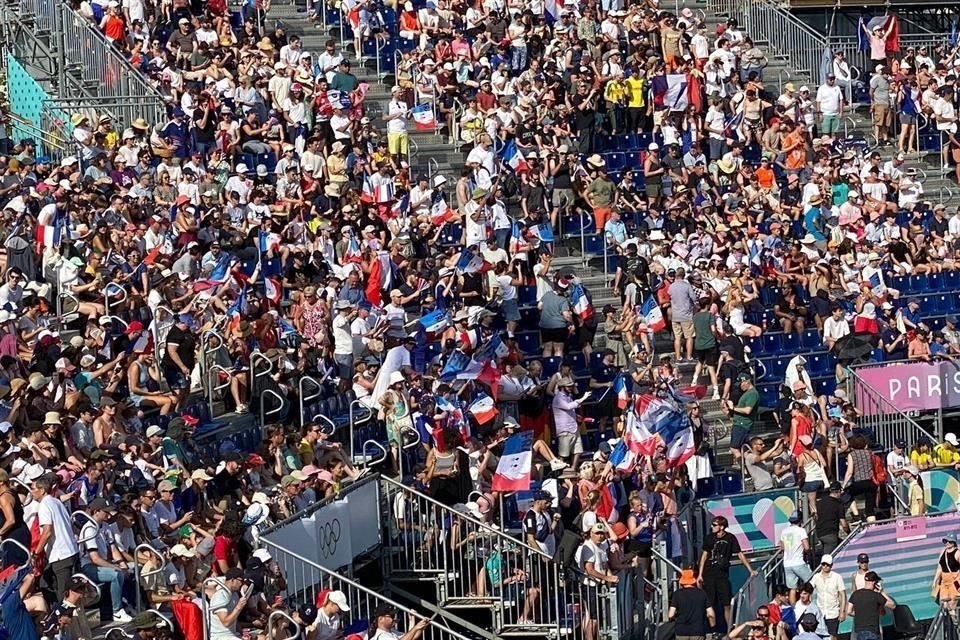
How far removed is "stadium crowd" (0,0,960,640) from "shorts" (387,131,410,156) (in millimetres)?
51

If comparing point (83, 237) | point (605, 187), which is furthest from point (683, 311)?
point (83, 237)

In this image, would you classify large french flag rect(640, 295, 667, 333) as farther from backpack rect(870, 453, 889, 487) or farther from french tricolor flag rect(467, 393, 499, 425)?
french tricolor flag rect(467, 393, 499, 425)

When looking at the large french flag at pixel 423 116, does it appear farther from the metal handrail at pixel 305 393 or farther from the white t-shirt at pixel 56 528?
the white t-shirt at pixel 56 528

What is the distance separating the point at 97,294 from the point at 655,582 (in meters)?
6.70

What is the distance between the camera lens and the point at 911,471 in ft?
94.1

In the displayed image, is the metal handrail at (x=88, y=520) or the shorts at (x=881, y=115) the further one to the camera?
the shorts at (x=881, y=115)

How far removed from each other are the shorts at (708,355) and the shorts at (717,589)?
5.63 meters

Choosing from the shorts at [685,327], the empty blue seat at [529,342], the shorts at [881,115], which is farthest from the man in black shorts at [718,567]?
the shorts at [881,115]

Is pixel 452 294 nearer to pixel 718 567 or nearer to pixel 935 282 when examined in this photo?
pixel 718 567

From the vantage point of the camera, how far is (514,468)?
26.4 m

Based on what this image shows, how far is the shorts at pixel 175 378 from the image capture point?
25844mm

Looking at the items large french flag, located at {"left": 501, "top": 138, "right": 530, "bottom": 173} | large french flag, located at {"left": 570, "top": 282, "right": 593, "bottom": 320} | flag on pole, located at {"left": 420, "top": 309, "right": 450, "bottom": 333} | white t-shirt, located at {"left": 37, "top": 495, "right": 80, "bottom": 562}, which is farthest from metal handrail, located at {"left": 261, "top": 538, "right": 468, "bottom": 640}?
large french flag, located at {"left": 501, "top": 138, "right": 530, "bottom": 173}

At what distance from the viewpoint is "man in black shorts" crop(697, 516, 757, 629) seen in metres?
25.5

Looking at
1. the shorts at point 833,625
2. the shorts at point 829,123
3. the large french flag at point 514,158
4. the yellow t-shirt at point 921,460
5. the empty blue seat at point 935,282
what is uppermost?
the large french flag at point 514,158
